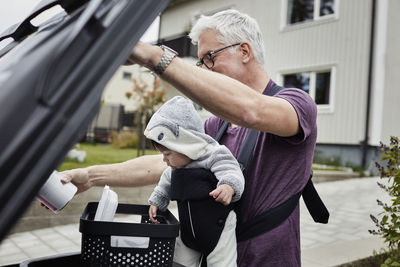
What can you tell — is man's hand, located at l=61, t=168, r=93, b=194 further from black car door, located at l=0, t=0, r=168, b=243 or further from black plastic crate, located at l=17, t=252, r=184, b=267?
black car door, located at l=0, t=0, r=168, b=243

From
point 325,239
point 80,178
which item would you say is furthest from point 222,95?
point 325,239

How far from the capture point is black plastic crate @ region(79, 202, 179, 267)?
3.38 ft

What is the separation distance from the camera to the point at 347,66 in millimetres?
10680

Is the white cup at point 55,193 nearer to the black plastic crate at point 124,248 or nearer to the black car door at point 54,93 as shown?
the black plastic crate at point 124,248

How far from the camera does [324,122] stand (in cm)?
1107

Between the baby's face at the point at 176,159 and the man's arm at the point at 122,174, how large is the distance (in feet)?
0.93

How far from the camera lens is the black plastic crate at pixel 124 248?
3.38 ft

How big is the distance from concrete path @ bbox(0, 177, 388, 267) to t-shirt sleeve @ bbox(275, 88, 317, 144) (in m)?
1.80

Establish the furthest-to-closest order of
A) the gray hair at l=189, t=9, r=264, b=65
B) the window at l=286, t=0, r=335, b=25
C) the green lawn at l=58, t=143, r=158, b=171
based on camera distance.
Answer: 1. the window at l=286, t=0, r=335, b=25
2. the green lawn at l=58, t=143, r=158, b=171
3. the gray hair at l=189, t=9, r=264, b=65

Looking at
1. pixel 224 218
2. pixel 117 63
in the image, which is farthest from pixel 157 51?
pixel 224 218

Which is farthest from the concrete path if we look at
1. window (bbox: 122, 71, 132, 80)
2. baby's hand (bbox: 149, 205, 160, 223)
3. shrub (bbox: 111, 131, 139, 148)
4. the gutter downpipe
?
window (bbox: 122, 71, 132, 80)

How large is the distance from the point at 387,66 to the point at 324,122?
2272 millimetres

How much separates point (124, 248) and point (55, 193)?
0.24 metres

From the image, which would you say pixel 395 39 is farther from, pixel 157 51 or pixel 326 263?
pixel 157 51
